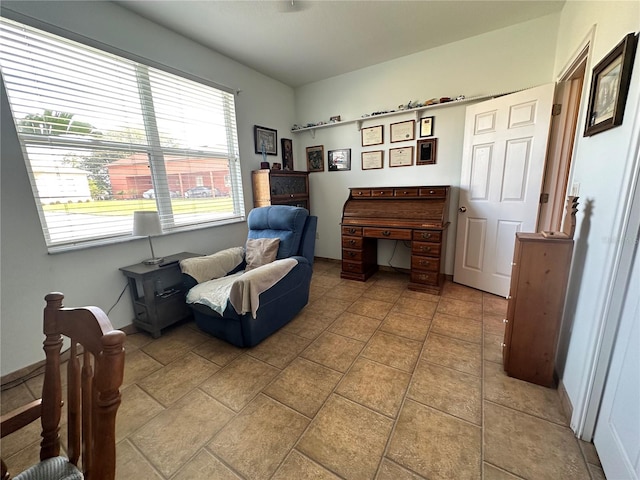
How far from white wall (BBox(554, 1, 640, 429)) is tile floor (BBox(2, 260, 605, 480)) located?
0.30 meters

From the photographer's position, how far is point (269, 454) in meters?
1.18

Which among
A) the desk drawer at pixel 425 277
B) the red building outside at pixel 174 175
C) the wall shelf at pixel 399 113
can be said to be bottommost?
the desk drawer at pixel 425 277

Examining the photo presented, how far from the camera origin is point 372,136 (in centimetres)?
336

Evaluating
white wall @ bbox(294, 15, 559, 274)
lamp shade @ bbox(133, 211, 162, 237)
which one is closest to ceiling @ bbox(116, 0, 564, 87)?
white wall @ bbox(294, 15, 559, 274)

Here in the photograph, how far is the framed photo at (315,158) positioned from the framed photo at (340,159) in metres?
0.15

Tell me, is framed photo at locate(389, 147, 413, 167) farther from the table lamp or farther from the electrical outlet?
the table lamp

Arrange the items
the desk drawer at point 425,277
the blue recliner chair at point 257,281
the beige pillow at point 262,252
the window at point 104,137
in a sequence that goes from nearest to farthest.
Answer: the window at point 104,137 → the blue recliner chair at point 257,281 → the beige pillow at point 262,252 → the desk drawer at point 425,277

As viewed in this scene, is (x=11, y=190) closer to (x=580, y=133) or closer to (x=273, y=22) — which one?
(x=273, y=22)

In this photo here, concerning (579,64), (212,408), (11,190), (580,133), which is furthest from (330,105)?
(212,408)

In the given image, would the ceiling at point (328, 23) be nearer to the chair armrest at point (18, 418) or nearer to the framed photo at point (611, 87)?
the framed photo at point (611, 87)

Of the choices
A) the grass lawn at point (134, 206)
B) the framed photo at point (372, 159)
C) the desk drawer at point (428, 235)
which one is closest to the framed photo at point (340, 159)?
the framed photo at point (372, 159)

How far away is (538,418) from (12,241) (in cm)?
320

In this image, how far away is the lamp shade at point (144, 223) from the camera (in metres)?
2.01

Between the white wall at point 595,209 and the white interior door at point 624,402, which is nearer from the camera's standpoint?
the white interior door at point 624,402
